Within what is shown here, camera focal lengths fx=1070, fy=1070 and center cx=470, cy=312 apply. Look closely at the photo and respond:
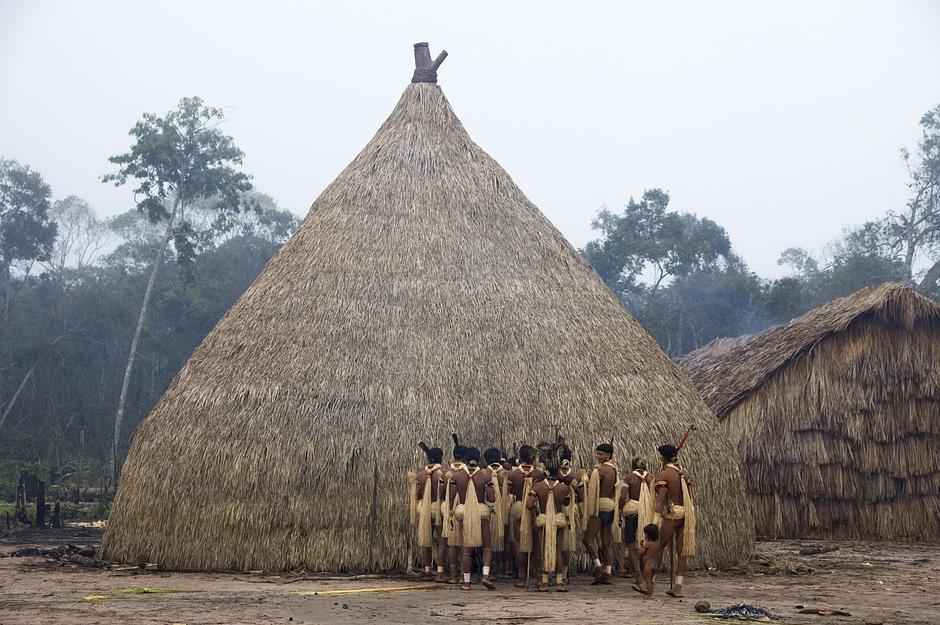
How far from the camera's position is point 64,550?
1288cm

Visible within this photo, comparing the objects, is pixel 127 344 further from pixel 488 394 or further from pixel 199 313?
pixel 488 394

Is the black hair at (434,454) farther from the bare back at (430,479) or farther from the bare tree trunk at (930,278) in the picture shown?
the bare tree trunk at (930,278)

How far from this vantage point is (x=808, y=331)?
55.5ft

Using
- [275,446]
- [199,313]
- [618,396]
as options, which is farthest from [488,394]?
[199,313]

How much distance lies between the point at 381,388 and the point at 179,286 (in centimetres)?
2567

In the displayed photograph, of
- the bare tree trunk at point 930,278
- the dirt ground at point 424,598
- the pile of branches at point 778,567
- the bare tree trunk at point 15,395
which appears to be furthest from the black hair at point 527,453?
the bare tree trunk at point 930,278

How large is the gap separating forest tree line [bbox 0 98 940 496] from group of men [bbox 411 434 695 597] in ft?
69.5

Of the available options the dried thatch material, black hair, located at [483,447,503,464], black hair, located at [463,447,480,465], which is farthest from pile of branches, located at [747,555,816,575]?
black hair, located at [463,447,480,465]

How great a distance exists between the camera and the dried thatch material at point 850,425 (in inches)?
644

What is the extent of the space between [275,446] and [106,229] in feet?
146

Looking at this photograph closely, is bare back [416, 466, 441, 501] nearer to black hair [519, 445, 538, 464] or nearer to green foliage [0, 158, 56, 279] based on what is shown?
black hair [519, 445, 538, 464]

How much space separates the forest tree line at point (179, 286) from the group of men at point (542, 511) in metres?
21.2

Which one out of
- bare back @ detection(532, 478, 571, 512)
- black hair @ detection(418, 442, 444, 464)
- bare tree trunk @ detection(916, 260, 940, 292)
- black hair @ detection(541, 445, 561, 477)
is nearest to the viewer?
bare back @ detection(532, 478, 571, 512)

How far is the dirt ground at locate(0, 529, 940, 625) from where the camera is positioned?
8.07 m
